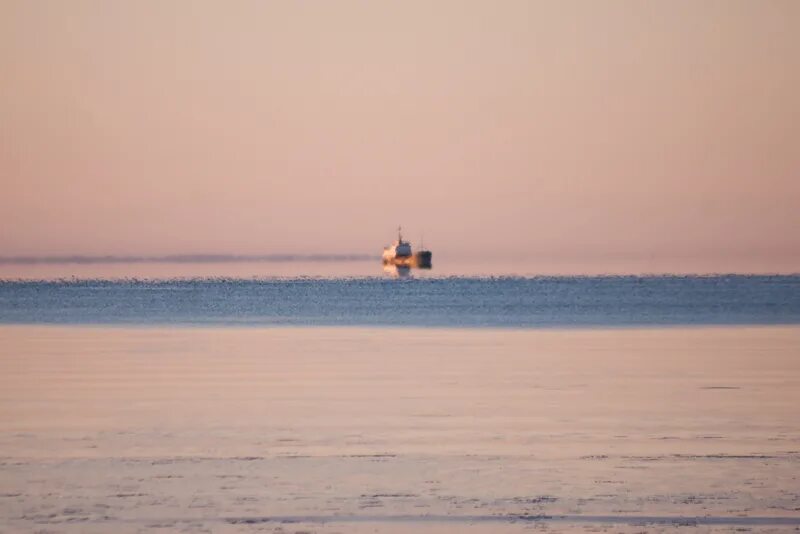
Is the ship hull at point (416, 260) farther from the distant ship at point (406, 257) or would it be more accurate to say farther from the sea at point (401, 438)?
the sea at point (401, 438)

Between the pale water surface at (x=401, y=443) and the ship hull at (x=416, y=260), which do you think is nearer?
the pale water surface at (x=401, y=443)

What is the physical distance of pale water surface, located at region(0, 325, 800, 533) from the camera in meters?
8.15

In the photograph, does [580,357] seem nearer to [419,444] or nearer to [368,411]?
[368,411]

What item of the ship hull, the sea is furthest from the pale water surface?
the ship hull

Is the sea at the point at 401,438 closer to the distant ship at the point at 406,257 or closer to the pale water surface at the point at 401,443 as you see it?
the pale water surface at the point at 401,443

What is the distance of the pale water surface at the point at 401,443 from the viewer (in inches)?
321

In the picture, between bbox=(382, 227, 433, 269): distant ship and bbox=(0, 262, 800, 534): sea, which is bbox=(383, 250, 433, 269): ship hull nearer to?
bbox=(382, 227, 433, 269): distant ship

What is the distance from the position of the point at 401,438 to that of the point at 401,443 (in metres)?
0.31

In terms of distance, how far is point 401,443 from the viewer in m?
11.1

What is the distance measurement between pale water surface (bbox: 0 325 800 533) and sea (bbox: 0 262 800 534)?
0.10 ft

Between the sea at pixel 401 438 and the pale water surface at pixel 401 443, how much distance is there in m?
0.03

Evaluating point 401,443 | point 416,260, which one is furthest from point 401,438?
point 416,260

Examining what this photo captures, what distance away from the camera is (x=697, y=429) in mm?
11922

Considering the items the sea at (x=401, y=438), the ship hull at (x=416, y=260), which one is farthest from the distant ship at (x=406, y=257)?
the sea at (x=401, y=438)
